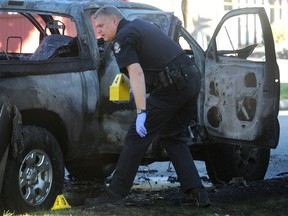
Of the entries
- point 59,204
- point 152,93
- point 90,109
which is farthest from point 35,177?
point 152,93

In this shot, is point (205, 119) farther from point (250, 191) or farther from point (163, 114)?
point (163, 114)

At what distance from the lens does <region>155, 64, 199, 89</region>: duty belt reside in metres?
6.62

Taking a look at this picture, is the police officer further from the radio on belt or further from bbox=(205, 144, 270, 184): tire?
bbox=(205, 144, 270, 184): tire

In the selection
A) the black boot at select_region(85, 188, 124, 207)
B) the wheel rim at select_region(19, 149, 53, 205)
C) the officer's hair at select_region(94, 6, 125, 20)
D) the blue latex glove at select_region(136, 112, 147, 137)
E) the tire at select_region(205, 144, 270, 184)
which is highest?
the officer's hair at select_region(94, 6, 125, 20)

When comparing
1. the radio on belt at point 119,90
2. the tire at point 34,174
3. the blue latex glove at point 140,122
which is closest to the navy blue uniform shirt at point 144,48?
the radio on belt at point 119,90

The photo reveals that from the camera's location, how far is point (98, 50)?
7625 mm

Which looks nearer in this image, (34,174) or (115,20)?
(115,20)

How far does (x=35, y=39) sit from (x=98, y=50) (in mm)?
13560

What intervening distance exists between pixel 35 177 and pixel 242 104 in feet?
7.27

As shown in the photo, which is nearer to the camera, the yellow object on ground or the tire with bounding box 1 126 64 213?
the tire with bounding box 1 126 64 213

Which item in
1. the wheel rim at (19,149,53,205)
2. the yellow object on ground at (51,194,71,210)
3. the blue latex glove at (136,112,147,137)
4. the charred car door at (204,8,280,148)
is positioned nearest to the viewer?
the blue latex glove at (136,112,147,137)

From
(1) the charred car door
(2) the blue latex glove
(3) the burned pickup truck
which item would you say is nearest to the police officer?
(2) the blue latex glove

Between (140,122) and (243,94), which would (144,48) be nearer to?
(140,122)

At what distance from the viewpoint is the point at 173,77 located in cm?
662
